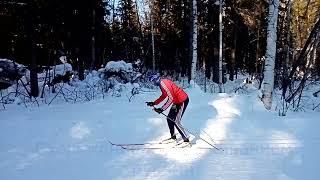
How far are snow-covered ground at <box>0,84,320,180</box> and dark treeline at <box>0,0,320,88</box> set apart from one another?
5.55 meters

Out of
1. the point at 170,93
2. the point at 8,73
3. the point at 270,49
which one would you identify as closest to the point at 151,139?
the point at 170,93

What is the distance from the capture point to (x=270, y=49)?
484 inches

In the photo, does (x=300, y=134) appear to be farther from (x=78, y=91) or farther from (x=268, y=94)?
(x=78, y=91)

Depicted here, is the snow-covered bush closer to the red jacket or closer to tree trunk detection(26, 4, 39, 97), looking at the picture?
tree trunk detection(26, 4, 39, 97)

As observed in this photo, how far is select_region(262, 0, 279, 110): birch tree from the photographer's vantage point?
12.2 meters

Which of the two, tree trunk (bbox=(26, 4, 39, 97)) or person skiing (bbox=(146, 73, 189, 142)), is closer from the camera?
person skiing (bbox=(146, 73, 189, 142))

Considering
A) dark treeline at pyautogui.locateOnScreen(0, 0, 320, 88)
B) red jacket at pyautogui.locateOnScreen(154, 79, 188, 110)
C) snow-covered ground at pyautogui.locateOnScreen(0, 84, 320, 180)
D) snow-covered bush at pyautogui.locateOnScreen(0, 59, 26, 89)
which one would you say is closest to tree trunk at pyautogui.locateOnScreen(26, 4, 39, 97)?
dark treeline at pyautogui.locateOnScreen(0, 0, 320, 88)

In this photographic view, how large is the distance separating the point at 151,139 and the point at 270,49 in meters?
4.99

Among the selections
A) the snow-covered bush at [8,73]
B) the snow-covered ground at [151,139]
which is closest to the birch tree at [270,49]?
the snow-covered ground at [151,139]

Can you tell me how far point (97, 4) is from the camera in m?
26.2

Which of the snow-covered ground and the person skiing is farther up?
the person skiing

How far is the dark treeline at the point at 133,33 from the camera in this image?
1753 cm

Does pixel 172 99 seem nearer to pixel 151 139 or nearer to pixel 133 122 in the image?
pixel 151 139

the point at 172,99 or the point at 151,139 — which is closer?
the point at 172,99
